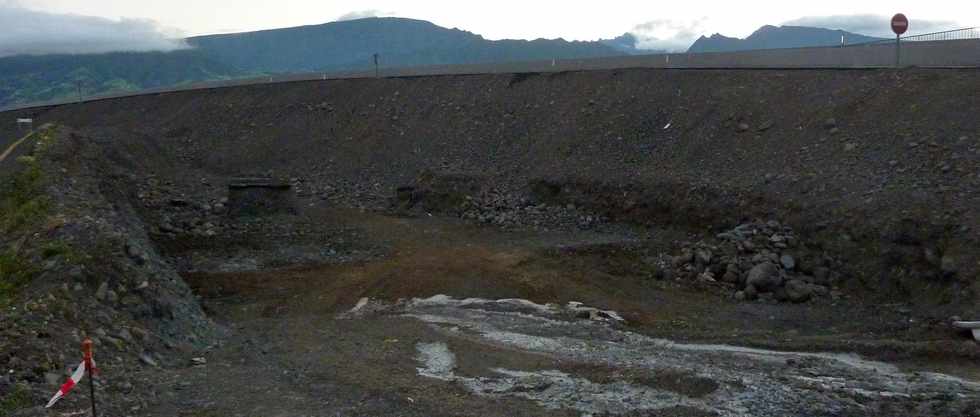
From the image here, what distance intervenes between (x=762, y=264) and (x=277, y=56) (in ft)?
465

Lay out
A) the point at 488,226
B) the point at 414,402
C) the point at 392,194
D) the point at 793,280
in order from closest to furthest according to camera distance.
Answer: the point at 414,402
the point at 793,280
the point at 488,226
the point at 392,194

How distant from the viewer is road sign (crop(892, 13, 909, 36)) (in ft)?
76.7

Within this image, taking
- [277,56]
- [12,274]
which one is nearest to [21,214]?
[12,274]

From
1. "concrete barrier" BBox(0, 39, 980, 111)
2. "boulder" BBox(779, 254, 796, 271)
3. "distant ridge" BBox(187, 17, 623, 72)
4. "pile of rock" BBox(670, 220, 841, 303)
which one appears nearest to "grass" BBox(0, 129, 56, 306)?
"pile of rock" BBox(670, 220, 841, 303)

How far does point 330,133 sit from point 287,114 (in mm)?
4940

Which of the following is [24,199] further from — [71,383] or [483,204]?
[483,204]

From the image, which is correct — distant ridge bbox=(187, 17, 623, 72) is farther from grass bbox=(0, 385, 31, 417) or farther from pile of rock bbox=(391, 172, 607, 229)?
grass bbox=(0, 385, 31, 417)

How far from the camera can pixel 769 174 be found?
837 inches

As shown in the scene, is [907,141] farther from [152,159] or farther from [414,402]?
[152,159]

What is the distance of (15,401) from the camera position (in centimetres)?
820

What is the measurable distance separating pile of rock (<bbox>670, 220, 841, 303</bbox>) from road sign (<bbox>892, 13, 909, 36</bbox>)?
338 inches

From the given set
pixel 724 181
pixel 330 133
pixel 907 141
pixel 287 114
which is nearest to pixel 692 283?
pixel 724 181

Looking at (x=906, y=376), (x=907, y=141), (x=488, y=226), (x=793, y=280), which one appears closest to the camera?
(x=906, y=376)

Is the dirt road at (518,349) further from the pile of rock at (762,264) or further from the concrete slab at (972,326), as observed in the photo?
the pile of rock at (762,264)
